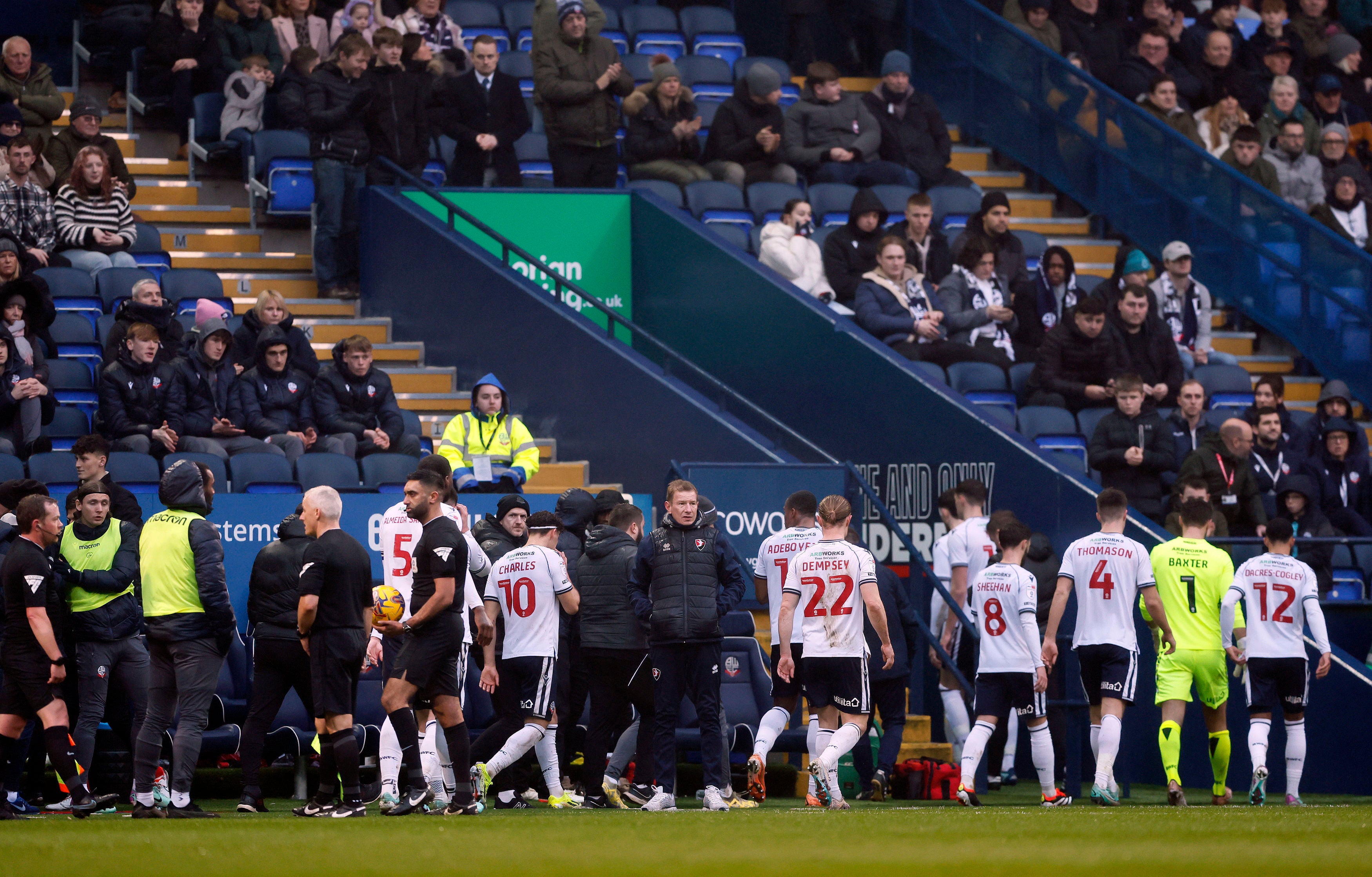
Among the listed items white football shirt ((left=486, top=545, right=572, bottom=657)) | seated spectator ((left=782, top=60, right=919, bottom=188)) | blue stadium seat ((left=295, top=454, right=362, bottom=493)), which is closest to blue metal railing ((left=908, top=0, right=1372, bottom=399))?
Result: seated spectator ((left=782, top=60, right=919, bottom=188))

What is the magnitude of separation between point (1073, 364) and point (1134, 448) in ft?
4.43

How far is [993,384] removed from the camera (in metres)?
16.1

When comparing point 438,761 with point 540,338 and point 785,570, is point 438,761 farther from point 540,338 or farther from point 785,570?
point 540,338

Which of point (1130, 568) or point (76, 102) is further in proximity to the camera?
point (76, 102)

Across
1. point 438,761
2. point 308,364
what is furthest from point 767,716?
point 308,364

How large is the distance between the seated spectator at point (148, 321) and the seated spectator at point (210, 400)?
0.14 meters

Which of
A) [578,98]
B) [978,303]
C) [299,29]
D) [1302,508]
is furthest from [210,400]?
[1302,508]

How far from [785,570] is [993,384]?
180 inches

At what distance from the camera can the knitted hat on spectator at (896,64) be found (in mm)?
19219

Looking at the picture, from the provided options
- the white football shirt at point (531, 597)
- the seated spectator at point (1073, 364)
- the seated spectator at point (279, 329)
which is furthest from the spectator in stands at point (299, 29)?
the white football shirt at point (531, 597)

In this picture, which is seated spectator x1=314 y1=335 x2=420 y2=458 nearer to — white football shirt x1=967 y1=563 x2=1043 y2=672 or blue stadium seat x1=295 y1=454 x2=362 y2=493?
blue stadium seat x1=295 y1=454 x2=362 y2=493

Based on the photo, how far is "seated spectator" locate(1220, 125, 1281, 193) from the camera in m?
19.2

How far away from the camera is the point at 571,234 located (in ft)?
57.7

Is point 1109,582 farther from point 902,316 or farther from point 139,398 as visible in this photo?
Answer: point 139,398
